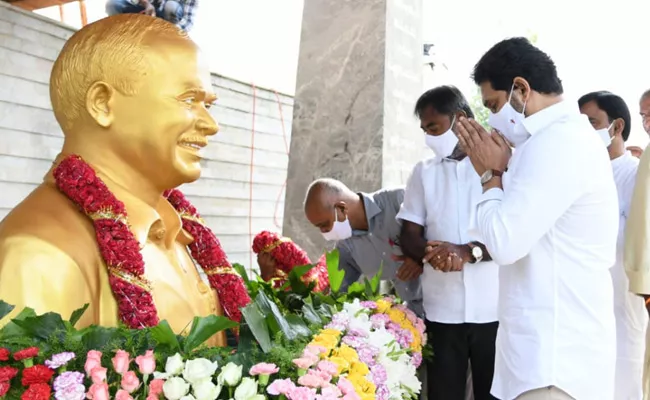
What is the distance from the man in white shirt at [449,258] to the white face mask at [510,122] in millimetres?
593

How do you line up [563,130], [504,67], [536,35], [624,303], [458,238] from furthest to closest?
[536,35]
[624,303]
[458,238]
[504,67]
[563,130]

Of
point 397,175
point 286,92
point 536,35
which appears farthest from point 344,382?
point 536,35

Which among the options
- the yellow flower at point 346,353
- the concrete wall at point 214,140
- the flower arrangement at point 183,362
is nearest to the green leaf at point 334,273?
the flower arrangement at point 183,362

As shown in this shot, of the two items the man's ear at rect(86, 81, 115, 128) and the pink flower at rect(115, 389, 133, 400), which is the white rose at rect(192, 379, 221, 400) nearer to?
the pink flower at rect(115, 389, 133, 400)

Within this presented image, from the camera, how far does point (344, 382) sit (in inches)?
65.1

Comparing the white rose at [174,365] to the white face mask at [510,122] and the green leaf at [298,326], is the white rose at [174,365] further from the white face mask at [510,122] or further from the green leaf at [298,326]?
the white face mask at [510,122]

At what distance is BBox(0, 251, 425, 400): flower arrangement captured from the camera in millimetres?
1431

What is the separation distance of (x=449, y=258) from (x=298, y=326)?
94 cm

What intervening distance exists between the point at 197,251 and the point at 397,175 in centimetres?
192

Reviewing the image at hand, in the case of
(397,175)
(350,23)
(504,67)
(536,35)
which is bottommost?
(397,175)

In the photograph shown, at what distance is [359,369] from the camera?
181 cm

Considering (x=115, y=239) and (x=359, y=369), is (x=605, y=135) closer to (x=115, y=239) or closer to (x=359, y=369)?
(x=359, y=369)

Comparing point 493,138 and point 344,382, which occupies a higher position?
point 493,138

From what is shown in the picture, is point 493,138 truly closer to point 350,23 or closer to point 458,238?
point 458,238
